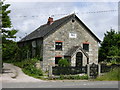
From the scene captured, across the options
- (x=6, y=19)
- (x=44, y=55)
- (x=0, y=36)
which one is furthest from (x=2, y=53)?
(x=44, y=55)

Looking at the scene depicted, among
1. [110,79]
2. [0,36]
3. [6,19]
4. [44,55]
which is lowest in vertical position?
[110,79]

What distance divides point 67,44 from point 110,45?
1983cm

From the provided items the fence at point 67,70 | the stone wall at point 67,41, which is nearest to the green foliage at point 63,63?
the stone wall at point 67,41

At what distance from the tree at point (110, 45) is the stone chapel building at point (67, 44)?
13000 millimetres

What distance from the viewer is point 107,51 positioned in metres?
45.0

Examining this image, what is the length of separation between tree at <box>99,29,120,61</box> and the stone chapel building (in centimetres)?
1300

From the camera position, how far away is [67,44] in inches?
1128

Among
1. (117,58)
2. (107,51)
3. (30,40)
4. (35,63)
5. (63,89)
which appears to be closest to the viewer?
Result: (63,89)

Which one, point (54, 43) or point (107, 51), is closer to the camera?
point (54, 43)

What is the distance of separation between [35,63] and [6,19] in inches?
293

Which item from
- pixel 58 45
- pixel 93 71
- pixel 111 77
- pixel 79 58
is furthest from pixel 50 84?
pixel 79 58

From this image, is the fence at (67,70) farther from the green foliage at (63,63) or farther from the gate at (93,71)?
the green foliage at (63,63)

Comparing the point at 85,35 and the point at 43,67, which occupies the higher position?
the point at 85,35

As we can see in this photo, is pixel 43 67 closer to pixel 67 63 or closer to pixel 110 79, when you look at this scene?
pixel 67 63
